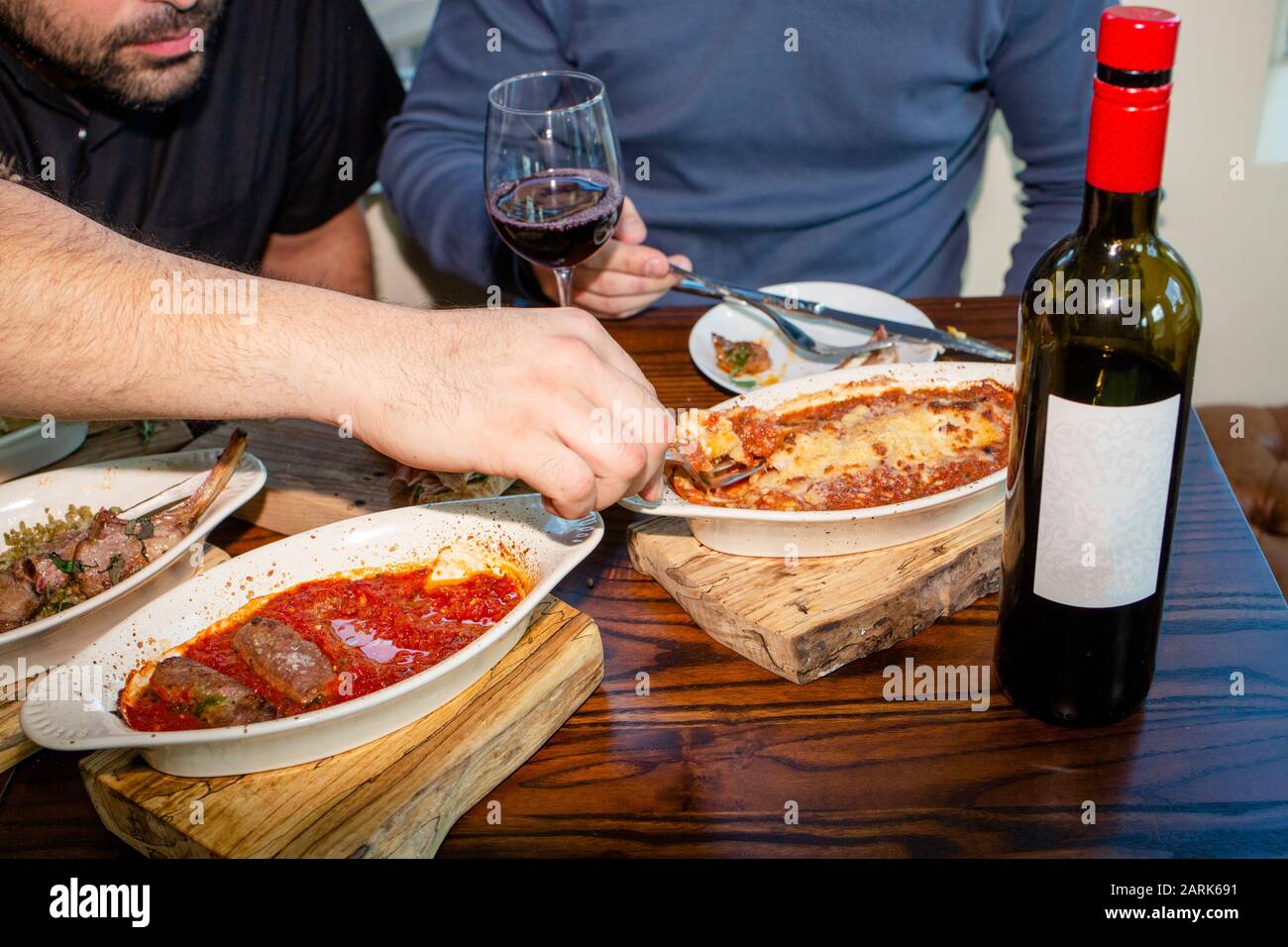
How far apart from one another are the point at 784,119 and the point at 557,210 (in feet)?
3.19

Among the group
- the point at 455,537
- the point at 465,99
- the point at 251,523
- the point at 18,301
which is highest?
the point at 18,301

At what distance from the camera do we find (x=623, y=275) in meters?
2.02

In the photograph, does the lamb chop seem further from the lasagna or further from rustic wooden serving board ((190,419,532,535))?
the lasagna

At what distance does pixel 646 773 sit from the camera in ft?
3.80

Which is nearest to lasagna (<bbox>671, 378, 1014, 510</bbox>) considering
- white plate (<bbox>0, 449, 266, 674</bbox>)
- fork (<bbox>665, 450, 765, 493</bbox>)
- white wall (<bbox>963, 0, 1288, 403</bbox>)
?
fork (<bbox>665, 450, 765, 493</bbox>)

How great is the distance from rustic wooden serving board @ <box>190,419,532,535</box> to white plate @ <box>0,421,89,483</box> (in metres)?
0.20

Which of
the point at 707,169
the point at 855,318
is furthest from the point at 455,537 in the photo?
the point at 707,169

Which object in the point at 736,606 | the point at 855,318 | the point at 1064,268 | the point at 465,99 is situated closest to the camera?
the point at 1064,268

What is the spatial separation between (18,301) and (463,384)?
1.64 feet

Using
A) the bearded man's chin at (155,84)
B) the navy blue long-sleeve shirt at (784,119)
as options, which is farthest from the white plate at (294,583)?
the bearded man's chin at (155,84)

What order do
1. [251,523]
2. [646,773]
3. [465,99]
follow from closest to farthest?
[646,773] < [251,523] < [465,99]

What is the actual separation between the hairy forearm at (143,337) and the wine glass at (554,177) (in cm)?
44

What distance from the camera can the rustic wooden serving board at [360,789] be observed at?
1047mm
